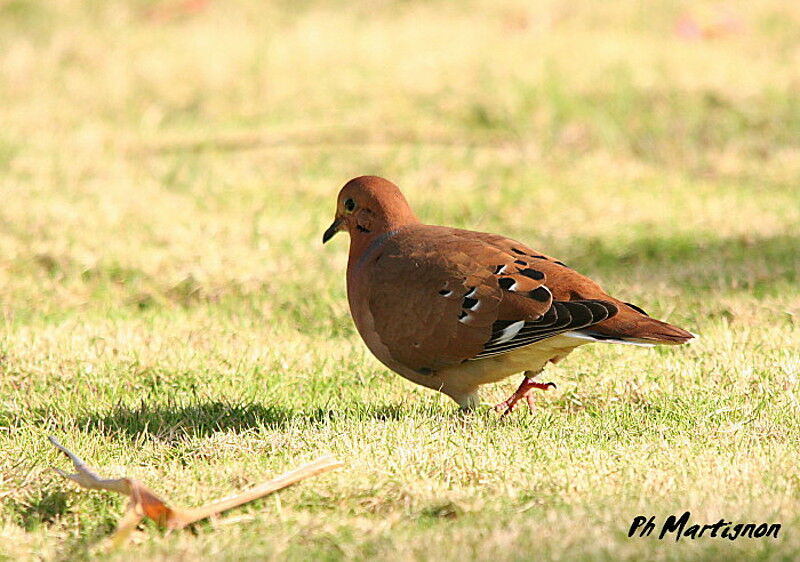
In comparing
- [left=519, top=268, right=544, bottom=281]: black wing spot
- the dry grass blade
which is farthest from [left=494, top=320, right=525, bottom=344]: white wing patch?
the dry grass blade

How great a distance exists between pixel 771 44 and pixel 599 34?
6.04 feet

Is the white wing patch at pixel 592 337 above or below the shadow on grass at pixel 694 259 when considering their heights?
above

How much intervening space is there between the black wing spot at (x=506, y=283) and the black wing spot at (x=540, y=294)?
0.09 metres

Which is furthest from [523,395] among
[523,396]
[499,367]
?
[499,367]

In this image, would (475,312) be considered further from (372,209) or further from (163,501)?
(163,501)

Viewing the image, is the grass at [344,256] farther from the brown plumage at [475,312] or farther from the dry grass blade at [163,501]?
the brown plumage at [475,312]

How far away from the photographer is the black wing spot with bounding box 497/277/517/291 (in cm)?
472

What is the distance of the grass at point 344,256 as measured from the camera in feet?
12.8

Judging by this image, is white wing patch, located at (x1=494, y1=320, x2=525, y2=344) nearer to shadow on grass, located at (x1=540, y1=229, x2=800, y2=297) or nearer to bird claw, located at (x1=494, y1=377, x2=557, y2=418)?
bird claw, located at (x1=494, y1=377, x2=557, y2=418)

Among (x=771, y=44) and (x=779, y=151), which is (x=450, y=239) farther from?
(x=771, y=44)

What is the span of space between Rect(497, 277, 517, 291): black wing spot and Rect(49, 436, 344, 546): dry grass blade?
1073 millimetres

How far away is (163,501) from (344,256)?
13.7 feet

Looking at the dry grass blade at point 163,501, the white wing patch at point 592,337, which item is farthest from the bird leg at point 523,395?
the dry grass blade at point 163,501

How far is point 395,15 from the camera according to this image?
46.5 feet
